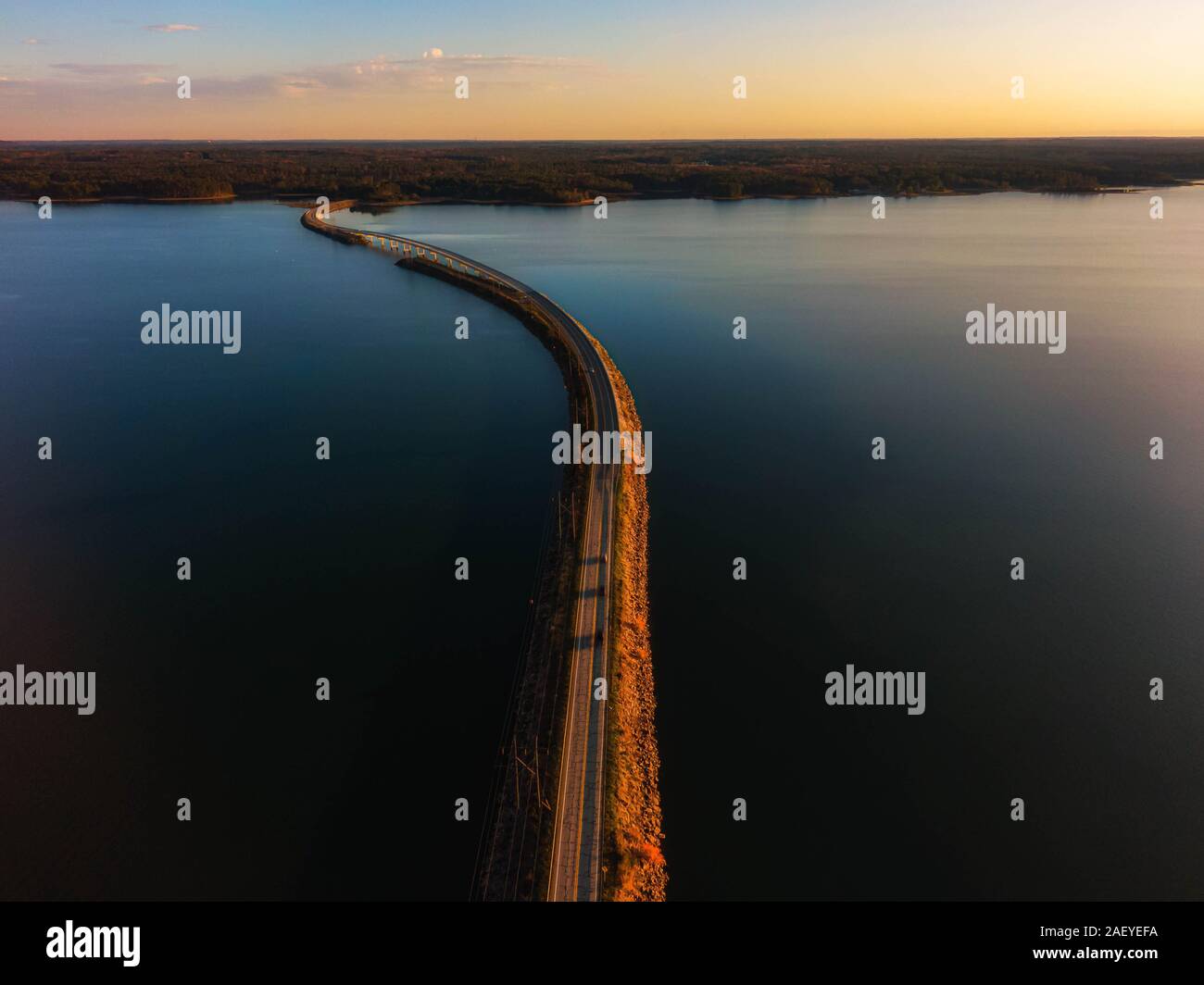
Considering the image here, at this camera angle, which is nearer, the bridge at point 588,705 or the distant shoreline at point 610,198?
the bridge at point 588,705

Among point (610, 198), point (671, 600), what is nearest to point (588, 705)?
point (671, 600)

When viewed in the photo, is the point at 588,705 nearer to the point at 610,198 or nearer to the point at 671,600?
the point at 671,600

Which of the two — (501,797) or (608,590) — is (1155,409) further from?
(501,797)

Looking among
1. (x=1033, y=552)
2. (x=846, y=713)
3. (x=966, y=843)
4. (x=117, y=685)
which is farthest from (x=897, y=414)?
(x=117, y=685)

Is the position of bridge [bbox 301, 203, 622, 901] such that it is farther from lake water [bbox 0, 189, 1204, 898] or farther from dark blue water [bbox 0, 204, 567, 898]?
dark blue water [bbox 0, 204, 567, 898]

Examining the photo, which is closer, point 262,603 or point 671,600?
point 262,603

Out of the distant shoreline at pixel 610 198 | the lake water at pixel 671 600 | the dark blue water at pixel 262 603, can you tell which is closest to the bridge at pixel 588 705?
the lake water at pixel 671 600

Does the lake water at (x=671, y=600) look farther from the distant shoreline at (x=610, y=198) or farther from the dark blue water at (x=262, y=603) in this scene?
the distant shoreline at (x=610, y=198)

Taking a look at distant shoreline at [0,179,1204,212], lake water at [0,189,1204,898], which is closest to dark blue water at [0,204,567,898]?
lake water at [0,189,1204,898]
